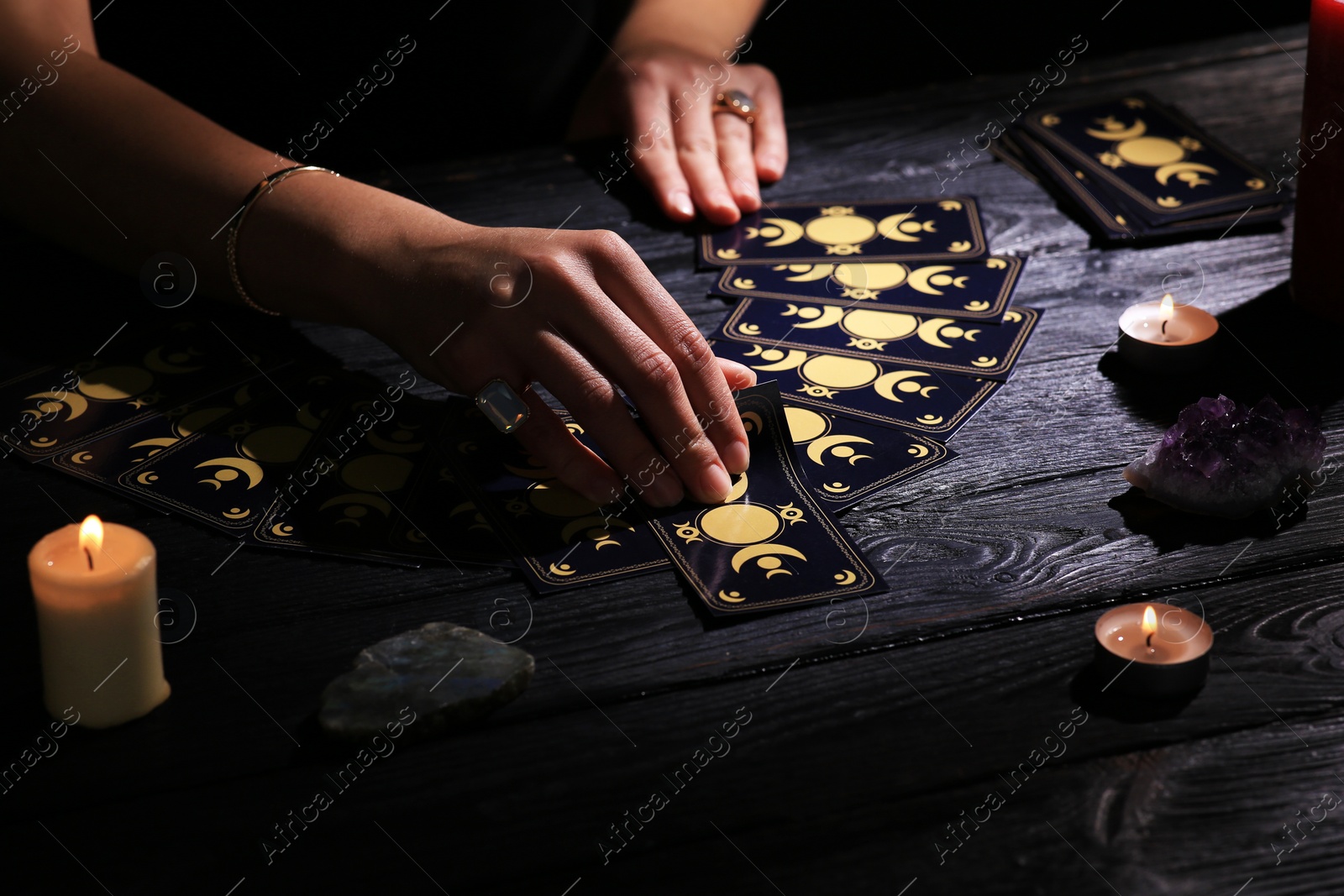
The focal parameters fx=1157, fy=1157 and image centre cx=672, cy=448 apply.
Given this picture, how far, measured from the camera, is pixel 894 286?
138 centimetres

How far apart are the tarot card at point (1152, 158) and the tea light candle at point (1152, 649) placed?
775 mm

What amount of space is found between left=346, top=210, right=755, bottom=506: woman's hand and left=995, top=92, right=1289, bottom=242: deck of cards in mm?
676

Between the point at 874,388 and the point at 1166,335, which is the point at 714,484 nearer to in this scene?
the point at 874,388

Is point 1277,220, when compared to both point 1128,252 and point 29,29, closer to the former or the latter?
point 1128,252

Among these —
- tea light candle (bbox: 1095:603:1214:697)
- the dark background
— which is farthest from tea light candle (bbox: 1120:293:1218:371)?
the dark background

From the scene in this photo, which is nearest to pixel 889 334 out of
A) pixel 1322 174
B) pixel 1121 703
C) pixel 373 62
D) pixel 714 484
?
pixel 714 484

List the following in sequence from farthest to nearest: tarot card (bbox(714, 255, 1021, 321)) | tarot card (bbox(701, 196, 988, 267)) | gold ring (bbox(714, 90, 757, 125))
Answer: gold ring (bbox(714, 90, 757, 125))
tarot card (bbox(701, 196, 988, 267))
tarot card (bbox(714, 255, 1021, 321))

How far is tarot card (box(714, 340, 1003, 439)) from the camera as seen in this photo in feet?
3.75

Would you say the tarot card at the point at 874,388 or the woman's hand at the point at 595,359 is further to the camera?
the tarot card at the point at 874,388

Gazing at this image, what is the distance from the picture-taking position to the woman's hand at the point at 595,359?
1034mm

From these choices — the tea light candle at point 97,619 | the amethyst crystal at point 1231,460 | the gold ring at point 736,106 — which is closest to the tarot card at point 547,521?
the tea light candle at point 97,619

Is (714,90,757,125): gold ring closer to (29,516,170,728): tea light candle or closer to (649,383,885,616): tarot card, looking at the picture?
(649,383,885,616): tarot card

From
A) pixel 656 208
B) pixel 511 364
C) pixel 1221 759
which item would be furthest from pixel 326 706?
pixel 656 208

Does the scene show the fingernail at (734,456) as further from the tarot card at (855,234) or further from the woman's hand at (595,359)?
the tarot card at (855,234)
